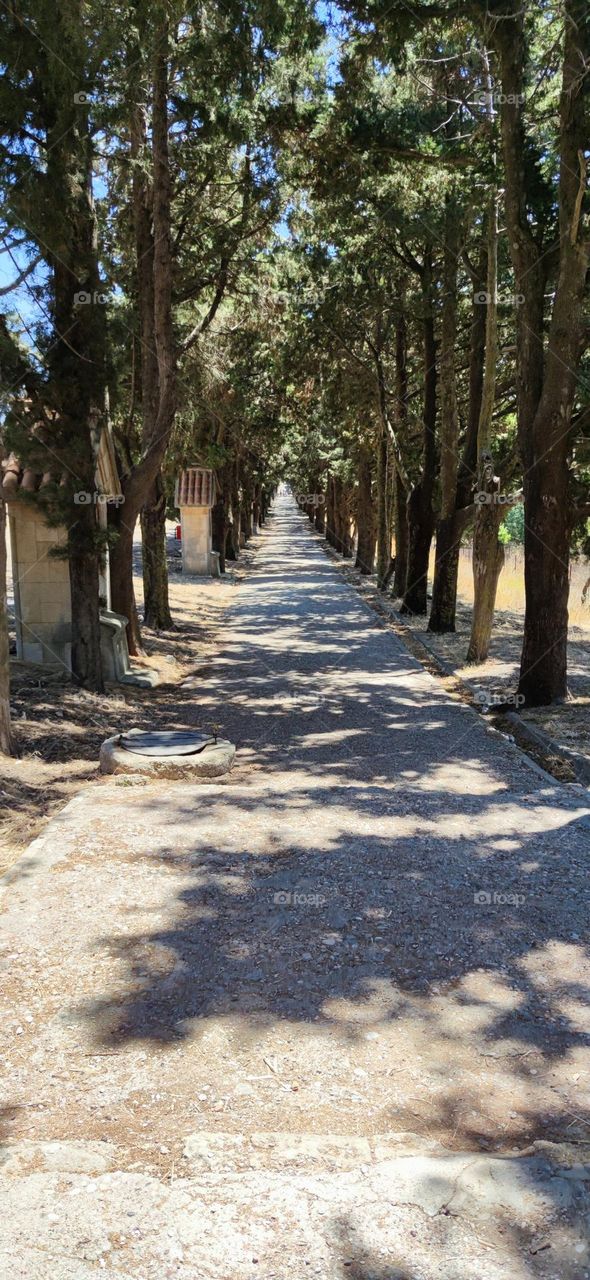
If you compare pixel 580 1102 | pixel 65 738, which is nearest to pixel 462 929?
pixel 580 1102

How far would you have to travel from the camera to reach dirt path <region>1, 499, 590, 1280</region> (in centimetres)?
268

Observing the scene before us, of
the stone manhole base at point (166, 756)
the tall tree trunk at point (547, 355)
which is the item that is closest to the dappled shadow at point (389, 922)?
the stone manhole base at point (166, 756)

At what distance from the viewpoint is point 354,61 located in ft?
36.9

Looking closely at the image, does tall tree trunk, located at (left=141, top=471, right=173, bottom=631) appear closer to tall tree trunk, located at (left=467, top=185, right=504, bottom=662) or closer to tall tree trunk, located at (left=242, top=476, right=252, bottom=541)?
tall tree trunk, located at (left=467, top=185, right=504, bottom=662)

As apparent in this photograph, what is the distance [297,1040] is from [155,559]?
14089 millimetres

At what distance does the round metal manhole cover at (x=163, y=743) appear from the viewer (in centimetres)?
816

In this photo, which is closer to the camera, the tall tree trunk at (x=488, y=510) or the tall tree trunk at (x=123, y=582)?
the tall tree trunk at (x=123, y=582)

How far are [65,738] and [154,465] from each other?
4.60 meters

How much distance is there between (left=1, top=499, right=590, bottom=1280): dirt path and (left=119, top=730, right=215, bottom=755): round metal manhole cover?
3.28 feet

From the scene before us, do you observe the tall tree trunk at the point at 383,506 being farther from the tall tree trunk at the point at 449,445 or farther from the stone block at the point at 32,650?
the stone block at the point at 32,650

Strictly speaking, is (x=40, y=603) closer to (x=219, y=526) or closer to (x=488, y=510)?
(x=488, y=510)

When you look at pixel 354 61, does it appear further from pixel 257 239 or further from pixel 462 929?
pixel 462 929

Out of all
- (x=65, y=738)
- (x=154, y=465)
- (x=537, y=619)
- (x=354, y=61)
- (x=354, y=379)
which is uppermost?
(x=354, y=61)

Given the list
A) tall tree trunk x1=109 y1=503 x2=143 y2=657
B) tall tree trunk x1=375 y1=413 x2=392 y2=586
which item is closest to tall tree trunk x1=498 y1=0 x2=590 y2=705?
tall tree trunk x1=109 y1=503 x2=143 y2=657
